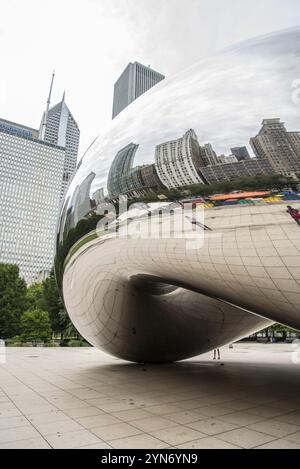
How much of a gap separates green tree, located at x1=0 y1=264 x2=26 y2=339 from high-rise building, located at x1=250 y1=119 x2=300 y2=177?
3604 centimetres

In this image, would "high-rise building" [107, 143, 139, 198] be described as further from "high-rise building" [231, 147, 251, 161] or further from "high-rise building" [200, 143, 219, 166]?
"high-rise building" [231, 147, 251, 161]

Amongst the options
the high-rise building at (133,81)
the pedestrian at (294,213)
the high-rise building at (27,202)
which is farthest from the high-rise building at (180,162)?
the high-rise building at (133,81)

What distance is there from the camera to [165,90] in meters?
4.88

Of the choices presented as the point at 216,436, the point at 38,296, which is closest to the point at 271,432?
the point at 216,436

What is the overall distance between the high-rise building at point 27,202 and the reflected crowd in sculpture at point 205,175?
133858 mm

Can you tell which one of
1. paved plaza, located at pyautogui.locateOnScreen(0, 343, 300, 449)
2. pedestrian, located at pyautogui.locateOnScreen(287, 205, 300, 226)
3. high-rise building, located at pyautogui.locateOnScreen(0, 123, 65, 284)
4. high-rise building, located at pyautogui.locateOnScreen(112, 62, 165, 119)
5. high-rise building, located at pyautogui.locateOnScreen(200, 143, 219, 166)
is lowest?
paved plaza, located at pyautogui.locateOnScreen(0, 343, 300, 449)

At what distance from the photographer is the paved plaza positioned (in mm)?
3516

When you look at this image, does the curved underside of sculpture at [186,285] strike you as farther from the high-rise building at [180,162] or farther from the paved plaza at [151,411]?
the paved plaza at [151,411]

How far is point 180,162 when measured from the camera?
4.12 m

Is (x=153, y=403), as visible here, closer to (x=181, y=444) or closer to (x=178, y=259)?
(x=181, y=444)

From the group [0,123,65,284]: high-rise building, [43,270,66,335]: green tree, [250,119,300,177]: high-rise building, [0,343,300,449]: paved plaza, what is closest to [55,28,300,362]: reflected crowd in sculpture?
[250,119,300,177]: high-rise building

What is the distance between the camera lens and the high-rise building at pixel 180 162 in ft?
13.1
